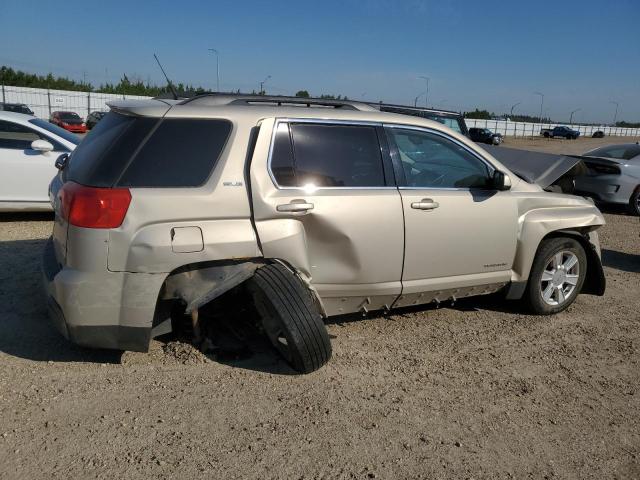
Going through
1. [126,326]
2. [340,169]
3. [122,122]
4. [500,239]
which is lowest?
[126,326]

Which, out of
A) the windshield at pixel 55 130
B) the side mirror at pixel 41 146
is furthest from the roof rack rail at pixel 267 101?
the windshield at pixel 55 130

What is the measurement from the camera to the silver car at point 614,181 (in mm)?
11125

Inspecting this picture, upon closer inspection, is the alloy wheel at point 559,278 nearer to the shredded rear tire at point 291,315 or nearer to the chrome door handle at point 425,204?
the chrome door handle at point 425,204

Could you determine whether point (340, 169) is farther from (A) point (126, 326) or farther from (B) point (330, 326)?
(A) point (126, 326)

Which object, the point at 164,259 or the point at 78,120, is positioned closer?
the point at 164,259

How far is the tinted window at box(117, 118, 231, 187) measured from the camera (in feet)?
11.0

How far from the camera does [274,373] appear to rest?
376 cm

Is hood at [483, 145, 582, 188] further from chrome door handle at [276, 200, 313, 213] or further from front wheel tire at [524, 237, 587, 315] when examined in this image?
chrome door handle at [276, 200, 313, 213]

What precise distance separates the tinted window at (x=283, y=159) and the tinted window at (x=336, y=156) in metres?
0.03

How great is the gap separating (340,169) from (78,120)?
106 feet

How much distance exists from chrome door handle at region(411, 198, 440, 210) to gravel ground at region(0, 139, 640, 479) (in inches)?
42.2

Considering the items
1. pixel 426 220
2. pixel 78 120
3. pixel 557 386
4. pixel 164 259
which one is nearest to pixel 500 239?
pixel 426 220

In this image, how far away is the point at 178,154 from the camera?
136 inches

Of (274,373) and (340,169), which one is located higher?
(340,169)
